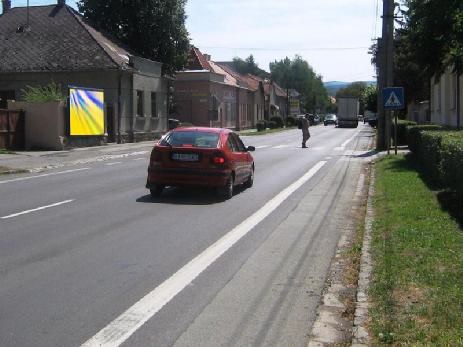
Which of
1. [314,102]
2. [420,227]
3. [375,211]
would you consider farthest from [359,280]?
[314,102]

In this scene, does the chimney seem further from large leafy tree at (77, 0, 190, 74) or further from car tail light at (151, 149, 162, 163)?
car tail light at (151, 149, 162, 163)

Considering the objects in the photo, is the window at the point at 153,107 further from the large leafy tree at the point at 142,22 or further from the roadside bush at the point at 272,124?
the roadside bush at the point at 272,124

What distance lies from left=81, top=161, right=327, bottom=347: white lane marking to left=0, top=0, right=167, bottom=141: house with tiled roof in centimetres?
2721

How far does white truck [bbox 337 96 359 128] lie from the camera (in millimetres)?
78619

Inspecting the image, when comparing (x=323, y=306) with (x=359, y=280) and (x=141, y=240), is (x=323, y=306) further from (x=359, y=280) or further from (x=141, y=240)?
(x=141, y=240)

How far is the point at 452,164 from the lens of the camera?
10961 millimetres

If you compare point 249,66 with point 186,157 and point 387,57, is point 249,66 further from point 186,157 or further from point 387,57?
point 186,157

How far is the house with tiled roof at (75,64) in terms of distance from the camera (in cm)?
3600

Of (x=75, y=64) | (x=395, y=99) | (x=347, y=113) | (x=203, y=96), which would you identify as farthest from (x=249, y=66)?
(x=395, y=99)

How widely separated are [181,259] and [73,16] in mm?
35116

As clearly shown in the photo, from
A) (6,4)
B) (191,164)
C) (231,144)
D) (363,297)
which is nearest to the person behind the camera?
(363,297)

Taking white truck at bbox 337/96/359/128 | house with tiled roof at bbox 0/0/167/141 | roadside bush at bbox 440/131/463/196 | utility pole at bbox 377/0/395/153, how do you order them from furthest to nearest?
white truck at bbox 337/96/359/128 → house with tiled roof at bbox 0/0/167/141 → utility pole at bbox 377/0/395/153 → roadside bush at bbox 440/131/463/196

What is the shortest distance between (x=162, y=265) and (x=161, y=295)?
1.21m

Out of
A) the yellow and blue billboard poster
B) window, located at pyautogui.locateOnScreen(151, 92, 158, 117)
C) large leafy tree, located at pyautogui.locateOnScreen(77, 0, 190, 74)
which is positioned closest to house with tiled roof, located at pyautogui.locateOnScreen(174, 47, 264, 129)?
large leafy tree, located at pyautogui.locateOnScreen(77, 0, 190, 74)
